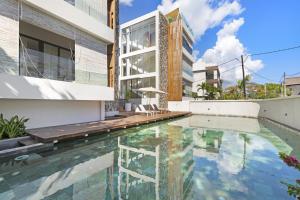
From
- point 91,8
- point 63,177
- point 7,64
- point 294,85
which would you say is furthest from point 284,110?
point 294,85

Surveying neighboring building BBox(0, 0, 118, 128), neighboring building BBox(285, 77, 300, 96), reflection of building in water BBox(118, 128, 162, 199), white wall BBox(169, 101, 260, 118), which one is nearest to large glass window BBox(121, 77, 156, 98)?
white wall BBox(169, 101, 260, 118)

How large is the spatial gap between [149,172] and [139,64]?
1840cm

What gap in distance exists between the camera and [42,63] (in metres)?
8.35

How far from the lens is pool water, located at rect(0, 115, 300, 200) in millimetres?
3600

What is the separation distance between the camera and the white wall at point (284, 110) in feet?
32.0

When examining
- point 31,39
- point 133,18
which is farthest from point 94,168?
point 133,18

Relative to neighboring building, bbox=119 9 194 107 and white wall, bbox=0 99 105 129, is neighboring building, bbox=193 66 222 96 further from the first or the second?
white wall, bbox=0 99 105 129

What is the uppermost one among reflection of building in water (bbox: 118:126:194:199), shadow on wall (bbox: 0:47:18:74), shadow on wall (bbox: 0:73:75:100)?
shadow on wall (bbox: 0:47:18:74)

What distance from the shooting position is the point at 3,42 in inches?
269

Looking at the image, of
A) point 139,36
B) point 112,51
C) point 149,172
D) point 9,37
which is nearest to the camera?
point 149,172

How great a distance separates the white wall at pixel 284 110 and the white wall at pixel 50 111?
11965mm

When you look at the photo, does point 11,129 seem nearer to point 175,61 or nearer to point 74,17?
point 74,17

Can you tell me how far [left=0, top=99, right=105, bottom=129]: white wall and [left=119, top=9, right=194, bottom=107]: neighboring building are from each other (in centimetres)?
1009

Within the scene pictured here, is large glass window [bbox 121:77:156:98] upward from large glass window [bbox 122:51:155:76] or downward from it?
downward
